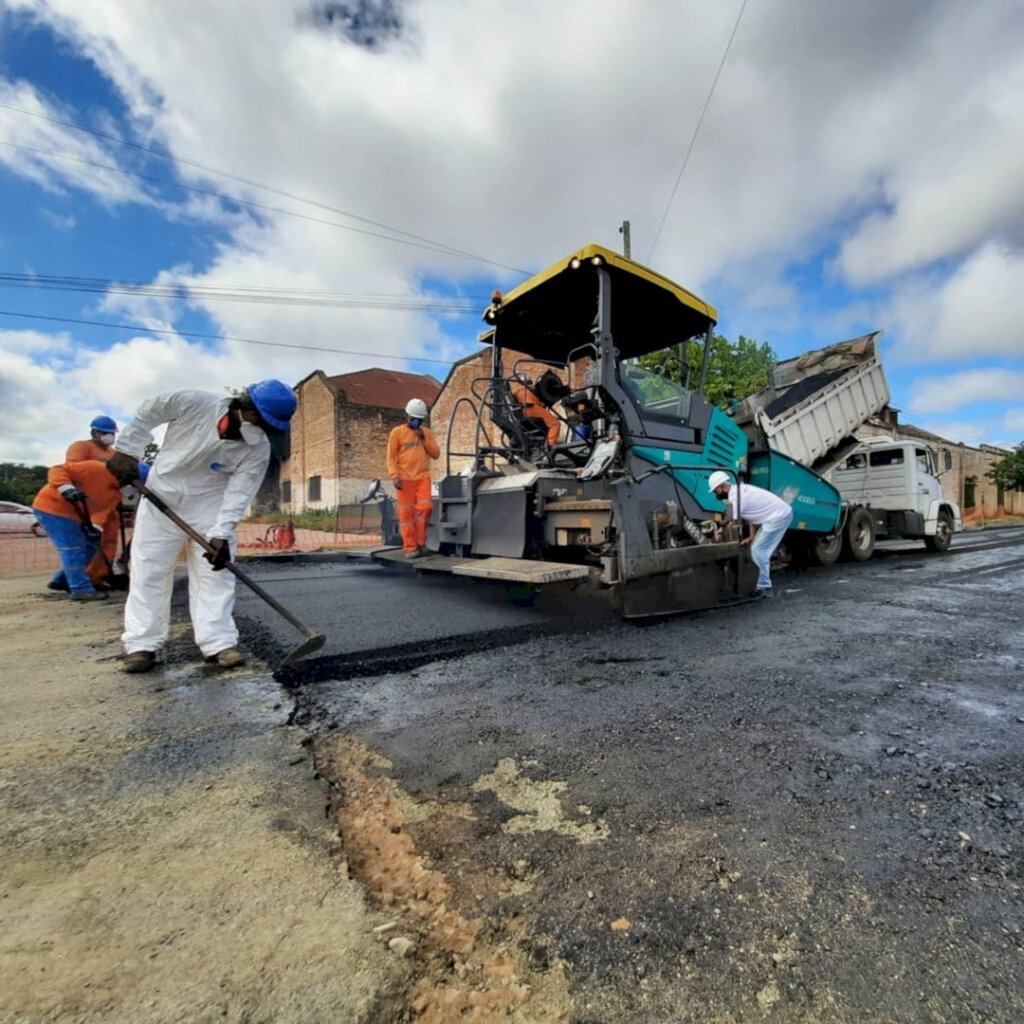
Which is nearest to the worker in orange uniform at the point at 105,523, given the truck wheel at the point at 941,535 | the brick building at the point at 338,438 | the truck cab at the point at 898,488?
the truck cab at the point at 898,488

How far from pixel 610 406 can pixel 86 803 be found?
3974mm

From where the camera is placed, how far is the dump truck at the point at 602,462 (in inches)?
172

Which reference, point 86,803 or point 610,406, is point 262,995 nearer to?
point 86,803

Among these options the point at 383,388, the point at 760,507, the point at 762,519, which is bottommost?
the point at 762,519

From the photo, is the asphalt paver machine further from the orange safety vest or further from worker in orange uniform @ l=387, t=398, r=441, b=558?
the orange safety vest

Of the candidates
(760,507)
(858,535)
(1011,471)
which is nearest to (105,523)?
(760,507)

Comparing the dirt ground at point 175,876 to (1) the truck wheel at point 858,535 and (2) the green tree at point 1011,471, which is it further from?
(2) the green tree at point 1011,471

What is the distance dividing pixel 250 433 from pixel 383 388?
2862 cm

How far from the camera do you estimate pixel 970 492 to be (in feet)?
109

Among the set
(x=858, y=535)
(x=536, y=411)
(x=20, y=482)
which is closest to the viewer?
(x=536, y=411)

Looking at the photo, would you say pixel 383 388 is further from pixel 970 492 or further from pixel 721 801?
pixel 970 492

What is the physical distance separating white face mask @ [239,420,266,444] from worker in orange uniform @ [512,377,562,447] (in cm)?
293

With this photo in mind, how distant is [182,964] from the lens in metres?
1.15

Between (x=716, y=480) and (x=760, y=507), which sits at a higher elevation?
(x=716, y=480)
